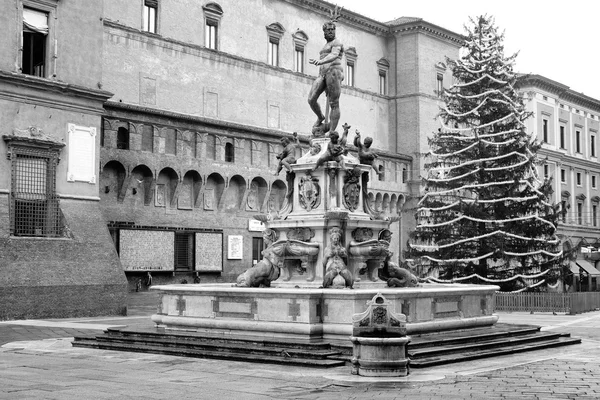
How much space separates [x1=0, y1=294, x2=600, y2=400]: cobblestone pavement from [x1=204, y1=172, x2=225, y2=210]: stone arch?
23.7m

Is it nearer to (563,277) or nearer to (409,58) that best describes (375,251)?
(563,277)

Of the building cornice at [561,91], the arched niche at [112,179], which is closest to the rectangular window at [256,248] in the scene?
the arched niche at [112,179]

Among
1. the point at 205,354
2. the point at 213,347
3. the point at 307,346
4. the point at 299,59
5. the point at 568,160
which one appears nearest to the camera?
the point at 307,346

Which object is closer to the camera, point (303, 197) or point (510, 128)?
point (303, 197)

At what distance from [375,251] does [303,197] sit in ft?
6.39

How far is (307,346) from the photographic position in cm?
1430

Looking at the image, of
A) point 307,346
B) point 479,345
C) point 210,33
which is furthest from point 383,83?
point 307,346

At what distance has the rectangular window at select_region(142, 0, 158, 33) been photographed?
41.8 meters

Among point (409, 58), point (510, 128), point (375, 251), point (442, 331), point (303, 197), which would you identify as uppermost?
point (409, 58)

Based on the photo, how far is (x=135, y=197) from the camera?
36938mm

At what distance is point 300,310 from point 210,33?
32.5m

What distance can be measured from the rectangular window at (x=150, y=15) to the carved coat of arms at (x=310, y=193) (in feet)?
85.7

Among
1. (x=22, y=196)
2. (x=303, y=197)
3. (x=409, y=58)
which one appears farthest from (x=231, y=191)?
(x=303, y=197)

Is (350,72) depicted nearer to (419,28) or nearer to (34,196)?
(419,28)
